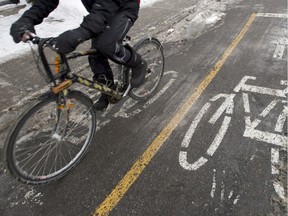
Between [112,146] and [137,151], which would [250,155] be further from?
[112,146]

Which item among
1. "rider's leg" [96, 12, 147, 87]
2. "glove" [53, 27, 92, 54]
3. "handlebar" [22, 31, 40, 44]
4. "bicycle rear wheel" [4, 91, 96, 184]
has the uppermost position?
"handlebar" [22, 31, 40, 44]

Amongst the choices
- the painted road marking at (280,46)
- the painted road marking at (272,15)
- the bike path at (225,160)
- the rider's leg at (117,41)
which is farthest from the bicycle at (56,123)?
the painted road marking at (272,15)

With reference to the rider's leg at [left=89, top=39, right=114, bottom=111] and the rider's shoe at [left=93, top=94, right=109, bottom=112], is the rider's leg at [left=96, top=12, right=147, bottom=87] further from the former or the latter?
the rider's shoe at [left=93, top=94, right=109, bottom=112]

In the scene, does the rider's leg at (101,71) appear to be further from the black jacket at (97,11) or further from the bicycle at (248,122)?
the bicycle at (248,122)

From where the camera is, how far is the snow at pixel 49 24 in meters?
6.17

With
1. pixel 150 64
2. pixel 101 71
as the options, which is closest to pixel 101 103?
pixel 101 71

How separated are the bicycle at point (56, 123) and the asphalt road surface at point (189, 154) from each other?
7.7 inches

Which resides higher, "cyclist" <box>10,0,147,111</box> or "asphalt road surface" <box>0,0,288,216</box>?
"cyclist" <box>10,0,147,111</box>

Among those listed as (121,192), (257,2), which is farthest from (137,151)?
(257,2)

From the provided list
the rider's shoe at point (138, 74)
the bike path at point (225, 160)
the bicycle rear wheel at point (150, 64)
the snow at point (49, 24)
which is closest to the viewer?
the bike path at point (225, 160)

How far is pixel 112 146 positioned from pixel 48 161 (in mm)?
810

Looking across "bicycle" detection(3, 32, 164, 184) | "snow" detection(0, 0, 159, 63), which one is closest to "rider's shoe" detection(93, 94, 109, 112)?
"bicycle" detection(3, 32, 164, 184)

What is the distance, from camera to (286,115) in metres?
4.05

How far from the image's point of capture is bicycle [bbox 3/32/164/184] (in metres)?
2.73
